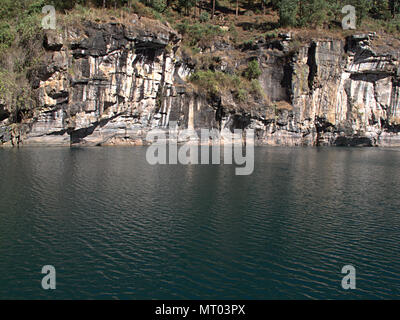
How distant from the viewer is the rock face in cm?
6338

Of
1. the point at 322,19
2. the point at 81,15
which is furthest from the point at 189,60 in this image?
the point at 322,19

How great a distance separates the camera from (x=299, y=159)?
60.5m

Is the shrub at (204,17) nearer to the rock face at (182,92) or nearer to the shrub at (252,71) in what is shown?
the rock face at (182,92)

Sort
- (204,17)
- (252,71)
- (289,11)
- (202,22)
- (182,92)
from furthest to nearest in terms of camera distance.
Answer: (204,17) → (202,22) → (289,11) → (252,71) → (182,92)

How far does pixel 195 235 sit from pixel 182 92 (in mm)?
58473

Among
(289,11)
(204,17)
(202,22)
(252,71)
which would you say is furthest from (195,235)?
(204,17)

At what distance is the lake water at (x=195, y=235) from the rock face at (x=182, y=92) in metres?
25.3

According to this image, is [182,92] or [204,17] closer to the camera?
[182,92]

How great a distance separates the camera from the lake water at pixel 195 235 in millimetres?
15711

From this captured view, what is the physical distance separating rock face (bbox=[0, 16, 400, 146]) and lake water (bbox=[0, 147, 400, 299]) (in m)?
25.3

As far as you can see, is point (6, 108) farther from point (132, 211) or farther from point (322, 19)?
point (322, 19)

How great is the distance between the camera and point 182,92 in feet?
253

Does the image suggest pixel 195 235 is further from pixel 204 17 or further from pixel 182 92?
pixel 204 17

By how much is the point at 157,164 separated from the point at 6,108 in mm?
27238
